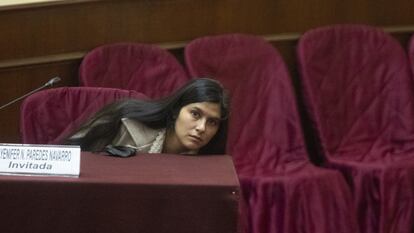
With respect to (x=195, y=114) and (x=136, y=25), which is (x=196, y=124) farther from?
(x=136, y=25)

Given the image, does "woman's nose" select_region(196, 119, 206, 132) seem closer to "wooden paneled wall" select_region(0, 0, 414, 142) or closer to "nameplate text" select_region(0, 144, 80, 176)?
"nameplate text" select_region(0, 144, 80, 176)

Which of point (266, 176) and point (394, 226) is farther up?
point (266, 176)

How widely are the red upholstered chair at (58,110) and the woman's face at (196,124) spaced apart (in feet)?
0.85

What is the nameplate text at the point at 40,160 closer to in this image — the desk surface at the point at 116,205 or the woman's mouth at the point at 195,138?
the desk surface at the point at 116,205

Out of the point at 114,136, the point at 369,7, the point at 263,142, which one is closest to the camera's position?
the point at 114,136

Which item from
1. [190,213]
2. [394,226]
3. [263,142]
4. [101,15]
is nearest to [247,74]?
[263,142]

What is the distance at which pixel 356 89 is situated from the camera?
232 cm

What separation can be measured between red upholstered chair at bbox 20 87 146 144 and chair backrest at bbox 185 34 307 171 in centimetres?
52

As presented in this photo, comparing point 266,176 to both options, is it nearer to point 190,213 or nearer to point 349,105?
point 349,105

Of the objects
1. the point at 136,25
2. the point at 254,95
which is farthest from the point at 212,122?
the point at 136,25

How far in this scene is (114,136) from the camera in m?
1.50

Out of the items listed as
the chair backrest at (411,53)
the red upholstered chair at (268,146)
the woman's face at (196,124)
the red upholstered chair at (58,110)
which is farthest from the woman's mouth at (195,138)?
the chair backrest at (411,53)

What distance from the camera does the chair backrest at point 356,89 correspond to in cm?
227

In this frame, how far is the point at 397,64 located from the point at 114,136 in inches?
50.1
